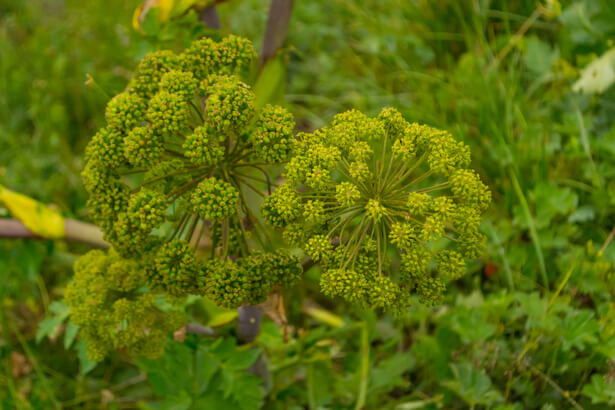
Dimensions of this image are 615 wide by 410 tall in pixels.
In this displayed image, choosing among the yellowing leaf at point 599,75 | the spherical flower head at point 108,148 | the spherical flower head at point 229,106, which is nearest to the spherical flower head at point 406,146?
the spherical flower head at point 229,106

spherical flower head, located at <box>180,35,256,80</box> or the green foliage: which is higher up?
spherical flower head, located at <box>180,35,256,80</box>

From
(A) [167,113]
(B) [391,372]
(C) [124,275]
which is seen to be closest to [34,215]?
(C) [124,275]

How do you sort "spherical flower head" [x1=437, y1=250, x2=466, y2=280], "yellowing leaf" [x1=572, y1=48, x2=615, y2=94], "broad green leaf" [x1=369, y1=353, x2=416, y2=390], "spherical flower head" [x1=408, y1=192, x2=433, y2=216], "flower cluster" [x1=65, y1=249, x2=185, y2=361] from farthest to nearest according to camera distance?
"yellowing leaf" [x1=572, y1=48, x2=615, y2=94] < "broad green leaf" [x1=369, y1=353, x2=416, y2=390] < "flower cluster" [x1=65, y1=249, x2=185, y2=361] < "spherical flower head" [x1=437, y1=250, x2=466, y2=280] < "spherical flower head" [x1=408, y1=192, x2=433, y2=216]

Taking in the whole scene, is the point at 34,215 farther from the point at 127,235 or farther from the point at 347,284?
the point at 347,284

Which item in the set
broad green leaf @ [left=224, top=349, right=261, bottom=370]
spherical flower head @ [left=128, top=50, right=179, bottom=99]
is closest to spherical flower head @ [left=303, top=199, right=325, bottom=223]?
spherical flower head @ [left=128, top=50, right=179, bottom=99]

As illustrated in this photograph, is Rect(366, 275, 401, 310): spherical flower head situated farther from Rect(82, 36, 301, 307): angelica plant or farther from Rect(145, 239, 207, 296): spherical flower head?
Rect(145, 239, 207, 296): spherical flower head

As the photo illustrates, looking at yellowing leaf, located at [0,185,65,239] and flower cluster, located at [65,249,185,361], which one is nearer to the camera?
flower cluster, located at [65,249,185,361]

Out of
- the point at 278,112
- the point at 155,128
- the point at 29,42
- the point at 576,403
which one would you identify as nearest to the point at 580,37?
the point at 576,403
